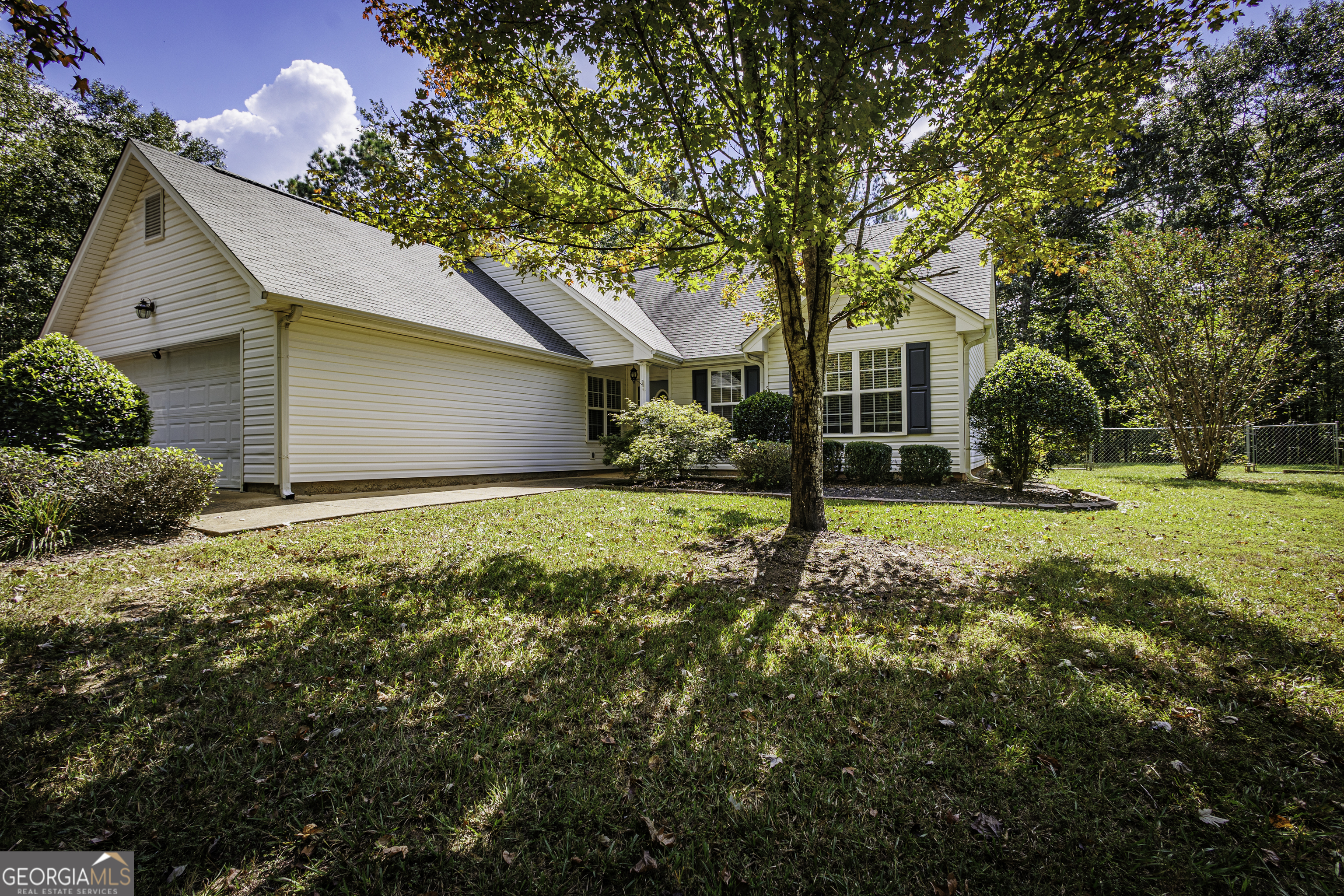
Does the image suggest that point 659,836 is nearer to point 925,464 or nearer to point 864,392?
point 925,464

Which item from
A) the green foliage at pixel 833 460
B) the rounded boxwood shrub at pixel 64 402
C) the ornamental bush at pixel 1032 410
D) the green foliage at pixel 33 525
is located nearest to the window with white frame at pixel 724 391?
the green foliage at pixel 833 460

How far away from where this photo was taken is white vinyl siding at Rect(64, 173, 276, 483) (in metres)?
8.80

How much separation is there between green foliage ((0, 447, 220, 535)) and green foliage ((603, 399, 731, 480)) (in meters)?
6.76

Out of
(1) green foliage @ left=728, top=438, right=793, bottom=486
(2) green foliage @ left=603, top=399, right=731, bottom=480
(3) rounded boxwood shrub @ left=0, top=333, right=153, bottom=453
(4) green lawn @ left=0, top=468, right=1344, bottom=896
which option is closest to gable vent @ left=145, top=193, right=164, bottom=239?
(3) rounded boxwood shrub @ left=0, top=333, right=153, bottom=453

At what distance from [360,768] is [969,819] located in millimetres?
2350

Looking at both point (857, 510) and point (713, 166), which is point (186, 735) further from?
point (857, 510)

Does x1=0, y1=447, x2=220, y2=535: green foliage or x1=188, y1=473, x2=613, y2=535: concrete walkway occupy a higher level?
x1=0, y1=447, x2=220, y2=535: green foliage

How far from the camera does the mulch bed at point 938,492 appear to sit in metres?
8.45

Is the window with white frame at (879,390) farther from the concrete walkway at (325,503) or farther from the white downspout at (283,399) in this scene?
the white downspout at (283,399)

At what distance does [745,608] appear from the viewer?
3881mm

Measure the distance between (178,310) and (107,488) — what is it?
6483 mm

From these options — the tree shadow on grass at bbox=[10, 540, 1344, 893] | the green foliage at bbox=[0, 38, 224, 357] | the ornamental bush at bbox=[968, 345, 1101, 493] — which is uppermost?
the green foliage at bbox=[0, 38, 224, 357]

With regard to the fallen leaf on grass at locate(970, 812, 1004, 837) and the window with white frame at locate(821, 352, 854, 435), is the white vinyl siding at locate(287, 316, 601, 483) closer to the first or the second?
the window with white frame at locate(821, 352, 854, 435)

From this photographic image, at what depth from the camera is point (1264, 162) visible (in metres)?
20.2
